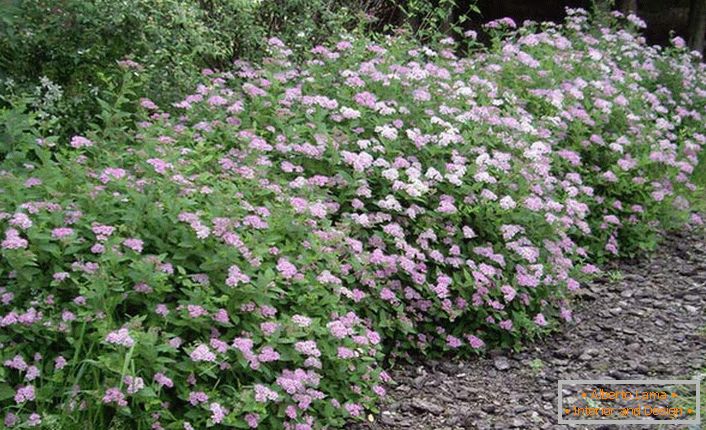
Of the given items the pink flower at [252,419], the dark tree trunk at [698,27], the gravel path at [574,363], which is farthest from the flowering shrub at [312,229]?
the dark tree trunk at [698,27]

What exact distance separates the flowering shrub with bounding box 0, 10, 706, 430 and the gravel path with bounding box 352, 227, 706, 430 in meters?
0.15

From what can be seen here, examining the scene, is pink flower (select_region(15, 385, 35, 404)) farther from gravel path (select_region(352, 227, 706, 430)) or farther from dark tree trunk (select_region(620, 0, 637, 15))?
dark tree trunk (select_region(620, 0, 637, 15))

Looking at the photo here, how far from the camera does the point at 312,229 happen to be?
4012mm

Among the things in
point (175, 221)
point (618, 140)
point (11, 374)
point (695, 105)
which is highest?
point (175, 221)

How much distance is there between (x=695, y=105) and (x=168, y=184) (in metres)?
5.64

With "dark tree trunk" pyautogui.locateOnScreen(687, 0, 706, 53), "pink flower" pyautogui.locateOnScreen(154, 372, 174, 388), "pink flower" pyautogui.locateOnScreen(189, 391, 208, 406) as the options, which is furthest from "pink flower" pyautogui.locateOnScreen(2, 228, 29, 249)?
"dark tree trunk" pyautogui.locateOnScreen(687, 0, 706, 53)

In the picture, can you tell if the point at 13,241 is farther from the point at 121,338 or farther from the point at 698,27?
the point at 698,27

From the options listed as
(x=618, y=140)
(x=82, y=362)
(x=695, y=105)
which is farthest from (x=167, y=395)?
(x=695, y=105)

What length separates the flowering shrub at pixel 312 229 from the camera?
3.28 metres

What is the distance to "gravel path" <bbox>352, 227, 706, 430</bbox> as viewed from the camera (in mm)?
4043

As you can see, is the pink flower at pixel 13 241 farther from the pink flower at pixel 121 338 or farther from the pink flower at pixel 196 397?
the pink flower at pixel 196 397

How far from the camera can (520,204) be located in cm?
476

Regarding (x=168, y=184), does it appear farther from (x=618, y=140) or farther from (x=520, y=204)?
(x=618, y=140)

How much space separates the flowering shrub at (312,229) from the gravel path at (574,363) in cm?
15
